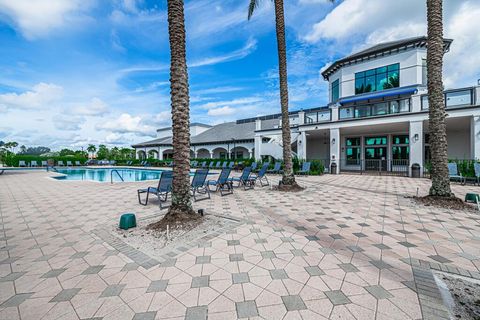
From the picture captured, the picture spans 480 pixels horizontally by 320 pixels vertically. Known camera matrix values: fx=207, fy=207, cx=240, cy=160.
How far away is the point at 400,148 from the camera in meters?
19.0

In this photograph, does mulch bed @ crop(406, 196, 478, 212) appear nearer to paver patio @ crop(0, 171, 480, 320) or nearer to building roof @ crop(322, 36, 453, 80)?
paver patio @ crop(0, 171, 480, 320)

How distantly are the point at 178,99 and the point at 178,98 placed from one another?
0.07ft

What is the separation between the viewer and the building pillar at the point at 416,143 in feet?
45.4

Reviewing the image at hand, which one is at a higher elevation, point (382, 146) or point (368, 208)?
point (382, 146)

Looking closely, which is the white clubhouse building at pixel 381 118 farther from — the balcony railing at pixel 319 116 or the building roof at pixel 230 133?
the building roof at pixel 230 133

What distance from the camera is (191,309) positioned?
2.17 metres

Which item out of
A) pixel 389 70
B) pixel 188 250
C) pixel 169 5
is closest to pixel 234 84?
pixel 389 70

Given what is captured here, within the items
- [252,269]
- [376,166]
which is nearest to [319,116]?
[376,166]

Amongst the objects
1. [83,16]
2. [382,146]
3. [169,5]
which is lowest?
[382,146]

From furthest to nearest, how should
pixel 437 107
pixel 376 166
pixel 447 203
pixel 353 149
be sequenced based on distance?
pixel 353 149, pixel 376 166, pixel 437 107, pixel 447 203

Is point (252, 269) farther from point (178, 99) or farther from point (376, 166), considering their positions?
point (376, 166)

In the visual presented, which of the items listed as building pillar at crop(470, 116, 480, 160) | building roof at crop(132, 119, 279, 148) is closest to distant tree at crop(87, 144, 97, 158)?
building roof at crop(132, 119, 279, 148)

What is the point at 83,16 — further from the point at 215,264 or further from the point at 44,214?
the point at 215,264

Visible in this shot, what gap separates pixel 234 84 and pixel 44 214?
19.6 metres
